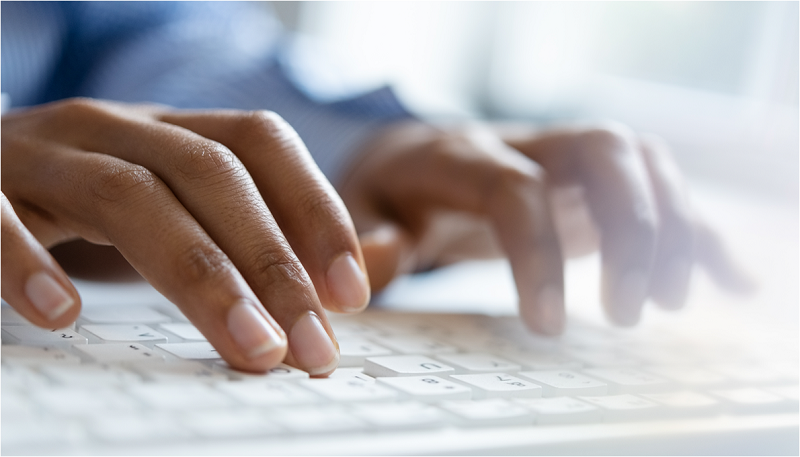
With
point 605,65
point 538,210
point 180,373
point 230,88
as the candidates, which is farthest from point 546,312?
point 605,65

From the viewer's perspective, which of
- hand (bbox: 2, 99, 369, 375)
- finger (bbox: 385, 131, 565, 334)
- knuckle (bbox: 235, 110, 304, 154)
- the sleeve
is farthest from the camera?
the sleeve

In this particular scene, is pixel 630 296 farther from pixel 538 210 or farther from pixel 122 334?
pixel 122 334

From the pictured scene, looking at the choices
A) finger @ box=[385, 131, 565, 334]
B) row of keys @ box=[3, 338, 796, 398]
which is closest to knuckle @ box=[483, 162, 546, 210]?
finger @ box=[385, 131, 565, 334]

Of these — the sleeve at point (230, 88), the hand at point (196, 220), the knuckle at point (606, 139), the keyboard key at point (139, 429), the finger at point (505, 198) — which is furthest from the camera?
the sleeve at point (230, 88)

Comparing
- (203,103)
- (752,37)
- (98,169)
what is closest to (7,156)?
(98,169)

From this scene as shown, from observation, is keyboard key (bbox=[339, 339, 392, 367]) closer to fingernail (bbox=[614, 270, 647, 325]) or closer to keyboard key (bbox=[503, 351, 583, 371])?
keyboard key (bbox=[503, 351, 583, 371])

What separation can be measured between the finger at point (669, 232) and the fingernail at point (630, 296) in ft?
0.15

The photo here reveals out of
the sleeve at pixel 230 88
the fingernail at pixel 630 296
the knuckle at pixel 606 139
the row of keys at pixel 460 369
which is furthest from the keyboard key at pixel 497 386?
the sleeve at pixel 230 88

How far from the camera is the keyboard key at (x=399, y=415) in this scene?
254mm

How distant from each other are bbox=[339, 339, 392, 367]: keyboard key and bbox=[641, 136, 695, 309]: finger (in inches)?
12.9

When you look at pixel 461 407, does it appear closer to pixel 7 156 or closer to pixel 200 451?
→ pixel 200 451

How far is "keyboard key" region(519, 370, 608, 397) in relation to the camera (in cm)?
33

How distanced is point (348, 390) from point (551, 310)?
281mm

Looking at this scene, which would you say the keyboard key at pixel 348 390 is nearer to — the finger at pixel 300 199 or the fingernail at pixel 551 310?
the finger at pixel 300 199
